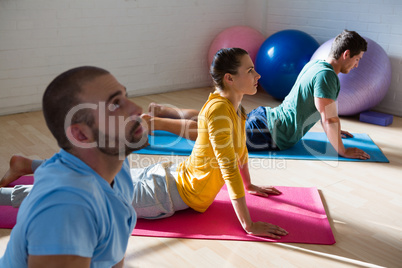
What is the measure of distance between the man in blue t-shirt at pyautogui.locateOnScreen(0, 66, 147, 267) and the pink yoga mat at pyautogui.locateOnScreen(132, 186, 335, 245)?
3.18 feet

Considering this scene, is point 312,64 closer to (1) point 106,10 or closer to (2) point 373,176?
(2) point 373,176

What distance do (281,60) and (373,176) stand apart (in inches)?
72.3

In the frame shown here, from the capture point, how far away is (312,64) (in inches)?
124

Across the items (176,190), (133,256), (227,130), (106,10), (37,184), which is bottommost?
(133,256)

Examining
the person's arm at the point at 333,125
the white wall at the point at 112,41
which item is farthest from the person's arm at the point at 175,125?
the white wall at the point at 112,41

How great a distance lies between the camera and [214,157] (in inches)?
82.9

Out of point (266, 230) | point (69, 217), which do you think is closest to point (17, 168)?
point (266, 230)

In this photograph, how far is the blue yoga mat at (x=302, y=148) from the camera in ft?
10.3

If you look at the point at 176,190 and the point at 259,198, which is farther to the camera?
the point at 259,198

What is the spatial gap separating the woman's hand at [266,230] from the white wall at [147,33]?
2.79 m

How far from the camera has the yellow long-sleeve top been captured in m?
1.97

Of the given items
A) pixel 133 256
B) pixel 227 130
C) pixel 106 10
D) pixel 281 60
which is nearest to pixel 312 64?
pixel 281 60

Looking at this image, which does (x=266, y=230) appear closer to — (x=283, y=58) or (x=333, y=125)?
(x=333, y=125)

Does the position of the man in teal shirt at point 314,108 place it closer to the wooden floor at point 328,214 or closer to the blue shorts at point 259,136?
the blue shorts at point 259,136
